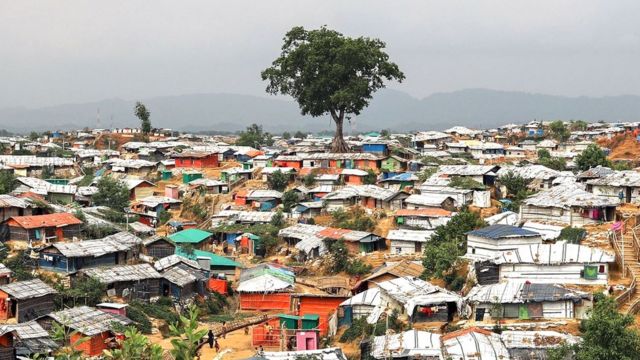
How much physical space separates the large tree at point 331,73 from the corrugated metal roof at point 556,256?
28504 millimetres

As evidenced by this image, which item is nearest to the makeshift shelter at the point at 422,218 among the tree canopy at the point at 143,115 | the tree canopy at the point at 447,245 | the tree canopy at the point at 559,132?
the tree canopy at the point at 447,245

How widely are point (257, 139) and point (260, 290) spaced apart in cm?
5102

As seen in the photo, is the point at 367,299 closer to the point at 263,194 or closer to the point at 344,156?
the point at 263,194

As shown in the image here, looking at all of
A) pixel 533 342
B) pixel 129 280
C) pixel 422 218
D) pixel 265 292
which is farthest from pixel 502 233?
pixel 129 280

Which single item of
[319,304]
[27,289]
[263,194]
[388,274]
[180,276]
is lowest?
[319,304]

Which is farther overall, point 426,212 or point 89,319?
point 426,212

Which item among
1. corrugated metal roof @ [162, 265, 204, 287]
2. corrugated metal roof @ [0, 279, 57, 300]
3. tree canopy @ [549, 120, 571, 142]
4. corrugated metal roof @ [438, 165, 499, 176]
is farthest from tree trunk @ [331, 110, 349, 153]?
corrugated metal roof @ [0, 279, 57, 300]

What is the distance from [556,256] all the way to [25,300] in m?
20.1

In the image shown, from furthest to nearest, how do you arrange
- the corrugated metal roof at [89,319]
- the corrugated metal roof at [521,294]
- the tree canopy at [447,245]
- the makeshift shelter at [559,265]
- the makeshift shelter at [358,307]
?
the tree canopy at [447,245], the makeshift shelter at [358,307], the makeshift shelter at [559,265], the corrugated metal roof at [89,319], the corrugated metal roof at [521,294]

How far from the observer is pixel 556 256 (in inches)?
1128

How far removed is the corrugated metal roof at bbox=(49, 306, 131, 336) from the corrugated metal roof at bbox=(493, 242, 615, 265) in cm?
1434

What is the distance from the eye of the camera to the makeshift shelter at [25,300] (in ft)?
96.6

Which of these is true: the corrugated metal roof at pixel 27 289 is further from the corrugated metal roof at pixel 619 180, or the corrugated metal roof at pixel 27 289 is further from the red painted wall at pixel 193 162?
the red painted wall at pixel 193 162

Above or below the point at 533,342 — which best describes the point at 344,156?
above
